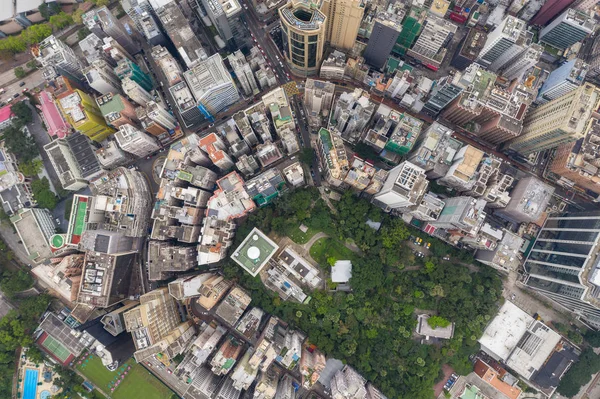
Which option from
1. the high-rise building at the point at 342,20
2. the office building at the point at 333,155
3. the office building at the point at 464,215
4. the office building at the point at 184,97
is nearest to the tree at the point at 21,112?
the office building at the point at 184,97

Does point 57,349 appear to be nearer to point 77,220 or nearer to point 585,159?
point 77,220

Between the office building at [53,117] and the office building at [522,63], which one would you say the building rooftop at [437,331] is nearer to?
the office building at [522,63]

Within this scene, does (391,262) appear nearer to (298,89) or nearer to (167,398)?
(298,89)

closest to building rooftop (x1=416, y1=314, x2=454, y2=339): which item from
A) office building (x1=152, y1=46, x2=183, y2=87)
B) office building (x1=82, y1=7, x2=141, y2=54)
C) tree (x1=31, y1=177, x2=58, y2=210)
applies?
office building (x1=152, y1=46, x2=183, y2=87)

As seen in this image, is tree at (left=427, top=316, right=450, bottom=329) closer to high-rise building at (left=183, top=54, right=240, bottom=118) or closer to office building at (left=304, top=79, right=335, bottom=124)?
office building at (left=304, top=79, right=335, bottom=124)

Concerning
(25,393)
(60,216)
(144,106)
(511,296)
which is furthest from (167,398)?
(511,296)

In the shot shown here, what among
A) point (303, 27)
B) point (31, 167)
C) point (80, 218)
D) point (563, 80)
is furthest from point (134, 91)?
point (563, 80)
